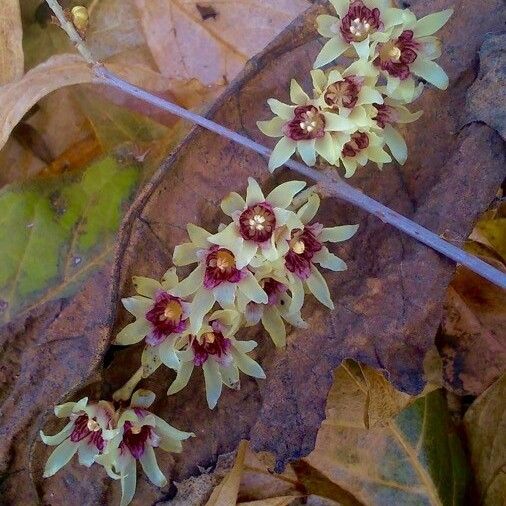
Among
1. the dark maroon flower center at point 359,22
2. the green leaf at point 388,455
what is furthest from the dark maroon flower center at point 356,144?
the green leaf at point 388,455

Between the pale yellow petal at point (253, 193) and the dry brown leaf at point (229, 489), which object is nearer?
the pale yellow petal at point (253, 193)

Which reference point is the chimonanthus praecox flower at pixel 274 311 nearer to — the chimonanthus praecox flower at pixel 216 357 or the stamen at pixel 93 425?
the chimonanthus praecox flower at pixel 216 357

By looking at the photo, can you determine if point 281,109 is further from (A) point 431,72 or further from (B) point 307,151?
(A) point 431,72

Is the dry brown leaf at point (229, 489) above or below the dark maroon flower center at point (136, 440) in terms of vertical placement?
below

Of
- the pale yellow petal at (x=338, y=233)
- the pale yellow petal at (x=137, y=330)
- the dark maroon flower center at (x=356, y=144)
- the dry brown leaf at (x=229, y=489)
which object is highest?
the dark maroon flower center at (x=356, y=144)

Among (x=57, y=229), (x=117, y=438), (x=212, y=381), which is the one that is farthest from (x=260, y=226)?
(x=57, y=229)

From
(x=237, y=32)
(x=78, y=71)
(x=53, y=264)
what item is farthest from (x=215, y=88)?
(x=53, y=264)

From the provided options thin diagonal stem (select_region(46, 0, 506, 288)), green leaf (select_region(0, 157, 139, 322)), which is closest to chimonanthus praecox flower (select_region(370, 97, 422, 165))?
thin diagonal stem (select_region(46, 0, 506, 288))

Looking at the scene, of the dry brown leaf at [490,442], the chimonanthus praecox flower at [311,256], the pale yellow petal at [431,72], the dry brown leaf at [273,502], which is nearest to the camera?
the chimonanthus praecox flower at [311,256]
